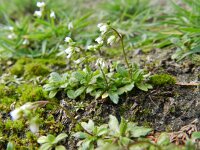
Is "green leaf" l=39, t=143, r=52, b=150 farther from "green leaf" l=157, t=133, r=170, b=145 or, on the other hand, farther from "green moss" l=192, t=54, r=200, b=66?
"green moss" l=192, t=54, r=200, b=66

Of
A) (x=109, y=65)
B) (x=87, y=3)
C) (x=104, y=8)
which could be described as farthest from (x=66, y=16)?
(x=109, y=65)

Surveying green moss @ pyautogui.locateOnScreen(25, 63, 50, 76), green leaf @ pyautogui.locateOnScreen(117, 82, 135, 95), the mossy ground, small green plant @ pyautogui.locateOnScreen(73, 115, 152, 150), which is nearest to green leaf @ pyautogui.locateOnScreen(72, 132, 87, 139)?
small green plant @ pyautogui.locateOnScreen(73, 115, 152, 150)

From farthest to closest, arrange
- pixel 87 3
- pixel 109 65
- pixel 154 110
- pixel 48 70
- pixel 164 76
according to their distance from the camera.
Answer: pixel 87 3 → pixel 48 70 → pixel 109 65 → pixel 164 76 → pixel 154 110

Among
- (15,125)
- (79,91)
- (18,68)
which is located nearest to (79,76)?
(79,91)

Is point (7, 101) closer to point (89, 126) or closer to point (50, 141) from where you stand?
point (50, 141)

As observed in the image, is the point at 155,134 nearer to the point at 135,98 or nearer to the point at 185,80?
the point at 135,98

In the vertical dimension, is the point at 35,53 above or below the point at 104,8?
below

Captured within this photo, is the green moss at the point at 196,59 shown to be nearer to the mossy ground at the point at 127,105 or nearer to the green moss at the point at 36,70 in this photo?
the mossy ground at the point at 127,105
